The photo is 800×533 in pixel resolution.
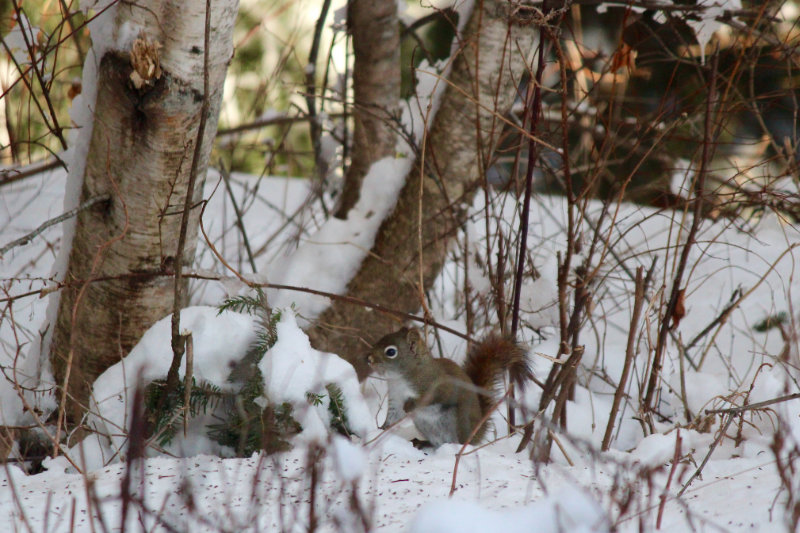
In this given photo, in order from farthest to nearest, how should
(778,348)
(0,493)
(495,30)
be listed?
(778,348) → (495,30) → (0,493)

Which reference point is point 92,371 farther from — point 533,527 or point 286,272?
point 533,527

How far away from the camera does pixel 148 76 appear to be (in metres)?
1.63

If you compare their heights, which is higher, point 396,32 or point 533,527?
point 396,32

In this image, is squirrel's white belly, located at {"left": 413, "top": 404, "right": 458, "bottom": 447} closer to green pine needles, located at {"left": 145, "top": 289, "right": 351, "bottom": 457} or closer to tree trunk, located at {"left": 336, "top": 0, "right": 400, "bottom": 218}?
green pine needles, located at {"left": 145, "top": 289, "right": 351, "bottom": 457}

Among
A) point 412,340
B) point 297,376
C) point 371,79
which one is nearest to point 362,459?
point 297,376

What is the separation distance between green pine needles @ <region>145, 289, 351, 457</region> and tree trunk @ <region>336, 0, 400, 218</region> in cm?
123

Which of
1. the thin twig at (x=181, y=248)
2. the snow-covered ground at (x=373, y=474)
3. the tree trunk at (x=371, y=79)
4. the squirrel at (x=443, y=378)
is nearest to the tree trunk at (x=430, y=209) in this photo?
the snow-covered ground at (x=373, y=474)

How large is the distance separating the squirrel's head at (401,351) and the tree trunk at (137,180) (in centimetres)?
61

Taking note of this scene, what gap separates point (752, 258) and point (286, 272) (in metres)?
2.49

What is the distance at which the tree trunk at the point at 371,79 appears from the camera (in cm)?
288

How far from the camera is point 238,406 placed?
1.61 m

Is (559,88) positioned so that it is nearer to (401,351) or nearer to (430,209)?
(430,209)

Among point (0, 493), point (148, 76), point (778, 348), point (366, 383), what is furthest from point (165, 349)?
point (778, 348)

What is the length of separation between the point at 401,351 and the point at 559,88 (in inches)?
32.9
